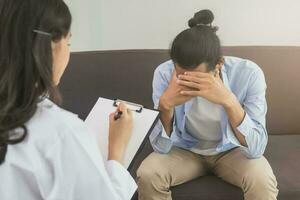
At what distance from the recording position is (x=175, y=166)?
5.51 ft

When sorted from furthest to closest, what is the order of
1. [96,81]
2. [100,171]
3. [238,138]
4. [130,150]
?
1. [96,81]
2. [238,138]
3. [130,150]
4. [100,171]

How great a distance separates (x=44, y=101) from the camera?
3.38 feet

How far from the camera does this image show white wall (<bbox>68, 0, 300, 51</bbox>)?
2.28m

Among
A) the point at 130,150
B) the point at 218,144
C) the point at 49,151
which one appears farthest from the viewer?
the point at 218,144

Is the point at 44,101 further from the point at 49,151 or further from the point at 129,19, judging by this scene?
the point at 129,19

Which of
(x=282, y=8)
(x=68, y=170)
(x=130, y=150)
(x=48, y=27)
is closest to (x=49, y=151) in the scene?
(x=68, y=170)

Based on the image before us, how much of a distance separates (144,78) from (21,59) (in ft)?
3.80

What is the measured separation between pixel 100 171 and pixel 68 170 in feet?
0.30

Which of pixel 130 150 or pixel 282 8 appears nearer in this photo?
pixel 130 150

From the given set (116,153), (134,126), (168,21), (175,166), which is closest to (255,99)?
(175,166)

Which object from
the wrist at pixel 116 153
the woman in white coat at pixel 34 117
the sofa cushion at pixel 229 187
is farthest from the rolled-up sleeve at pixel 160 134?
the woman in white coat at pixel 34 117

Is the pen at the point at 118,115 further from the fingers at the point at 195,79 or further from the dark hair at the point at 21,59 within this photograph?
the dark hair at the point at 21,59

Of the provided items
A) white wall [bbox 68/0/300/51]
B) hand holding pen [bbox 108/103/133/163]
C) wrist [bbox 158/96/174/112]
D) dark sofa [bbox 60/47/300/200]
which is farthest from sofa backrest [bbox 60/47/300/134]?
hand holding pen [bbox 108/103/133/163]

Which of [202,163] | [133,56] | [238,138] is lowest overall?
[202,163]
